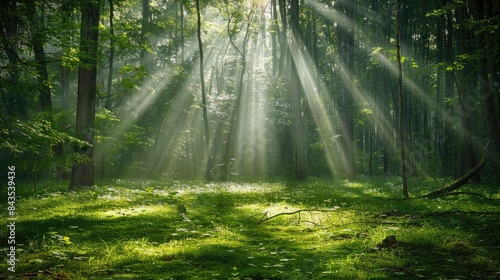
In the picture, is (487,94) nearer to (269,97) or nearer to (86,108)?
(86,108)

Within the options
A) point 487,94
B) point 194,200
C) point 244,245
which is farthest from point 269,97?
point 244,245

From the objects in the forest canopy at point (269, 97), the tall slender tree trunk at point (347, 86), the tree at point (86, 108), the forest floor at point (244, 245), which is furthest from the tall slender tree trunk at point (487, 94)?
the tree at point (86, 108)

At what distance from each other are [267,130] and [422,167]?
42.8ft

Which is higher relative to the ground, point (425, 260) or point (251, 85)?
point (251, 85)

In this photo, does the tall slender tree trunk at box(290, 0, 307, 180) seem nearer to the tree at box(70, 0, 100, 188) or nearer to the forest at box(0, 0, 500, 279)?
the forest at box(0, 0, 500, 279)

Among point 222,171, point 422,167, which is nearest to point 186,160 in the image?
point 222,171

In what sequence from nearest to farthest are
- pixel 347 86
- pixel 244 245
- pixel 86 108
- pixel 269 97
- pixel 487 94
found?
1. pixel 244 245
2. pixel 86 108
3. pixel 487 94
4. pixel 347 86
5. pixel 269 97

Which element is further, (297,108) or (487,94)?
(297,108)

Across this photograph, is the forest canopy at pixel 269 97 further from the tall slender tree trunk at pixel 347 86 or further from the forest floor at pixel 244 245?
the forest floor at pixel 244 245

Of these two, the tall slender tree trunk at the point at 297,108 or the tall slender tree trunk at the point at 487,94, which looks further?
the tall slender tree trunk at the point at 297,108

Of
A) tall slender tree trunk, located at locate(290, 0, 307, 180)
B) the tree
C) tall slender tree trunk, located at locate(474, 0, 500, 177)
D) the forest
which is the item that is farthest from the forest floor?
tall slender tree trunk, located at locate(290, 0, 307, 180)

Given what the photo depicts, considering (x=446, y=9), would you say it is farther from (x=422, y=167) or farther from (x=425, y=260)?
(x=422, y=167)

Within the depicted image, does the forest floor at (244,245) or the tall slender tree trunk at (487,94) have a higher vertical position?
the tall slender tree trunk at (487,94)

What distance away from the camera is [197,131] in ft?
104
